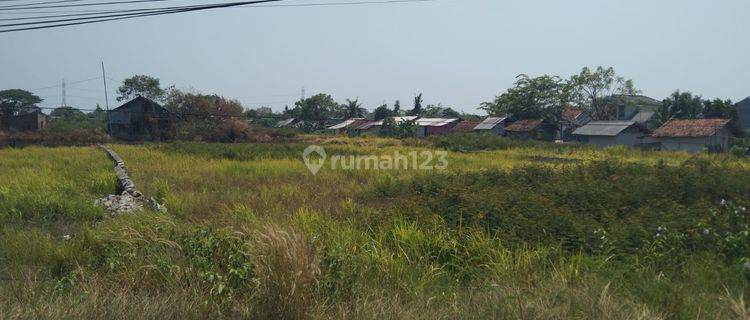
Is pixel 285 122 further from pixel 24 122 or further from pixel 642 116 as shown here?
pixel 642 116

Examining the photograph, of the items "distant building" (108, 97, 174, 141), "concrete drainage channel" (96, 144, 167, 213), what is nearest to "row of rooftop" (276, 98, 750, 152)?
"distant building" (108, 97, 174, 141)

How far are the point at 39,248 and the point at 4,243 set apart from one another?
722 mm

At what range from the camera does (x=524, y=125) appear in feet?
153

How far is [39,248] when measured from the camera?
5.78 m

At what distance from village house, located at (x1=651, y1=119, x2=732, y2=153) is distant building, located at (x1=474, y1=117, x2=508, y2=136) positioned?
15.3 m

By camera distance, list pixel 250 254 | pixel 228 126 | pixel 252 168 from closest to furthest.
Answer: pixel 250 254, pixel 252 168, pixel 228 126

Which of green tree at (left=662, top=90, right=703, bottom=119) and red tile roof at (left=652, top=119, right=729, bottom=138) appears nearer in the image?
red tile roof at (left=652, top=119, right=729, bottom=138)

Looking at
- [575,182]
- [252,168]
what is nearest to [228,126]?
[252,168]

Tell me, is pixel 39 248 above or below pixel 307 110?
below

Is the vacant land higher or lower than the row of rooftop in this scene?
lower

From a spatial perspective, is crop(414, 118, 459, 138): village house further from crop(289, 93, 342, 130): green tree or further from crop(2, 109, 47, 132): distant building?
crop(2, 109, 47, 132): distant building

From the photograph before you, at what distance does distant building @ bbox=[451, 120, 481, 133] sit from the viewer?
170 feet

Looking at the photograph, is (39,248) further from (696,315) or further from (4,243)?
(696,315)

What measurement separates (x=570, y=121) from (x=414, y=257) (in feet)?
162
